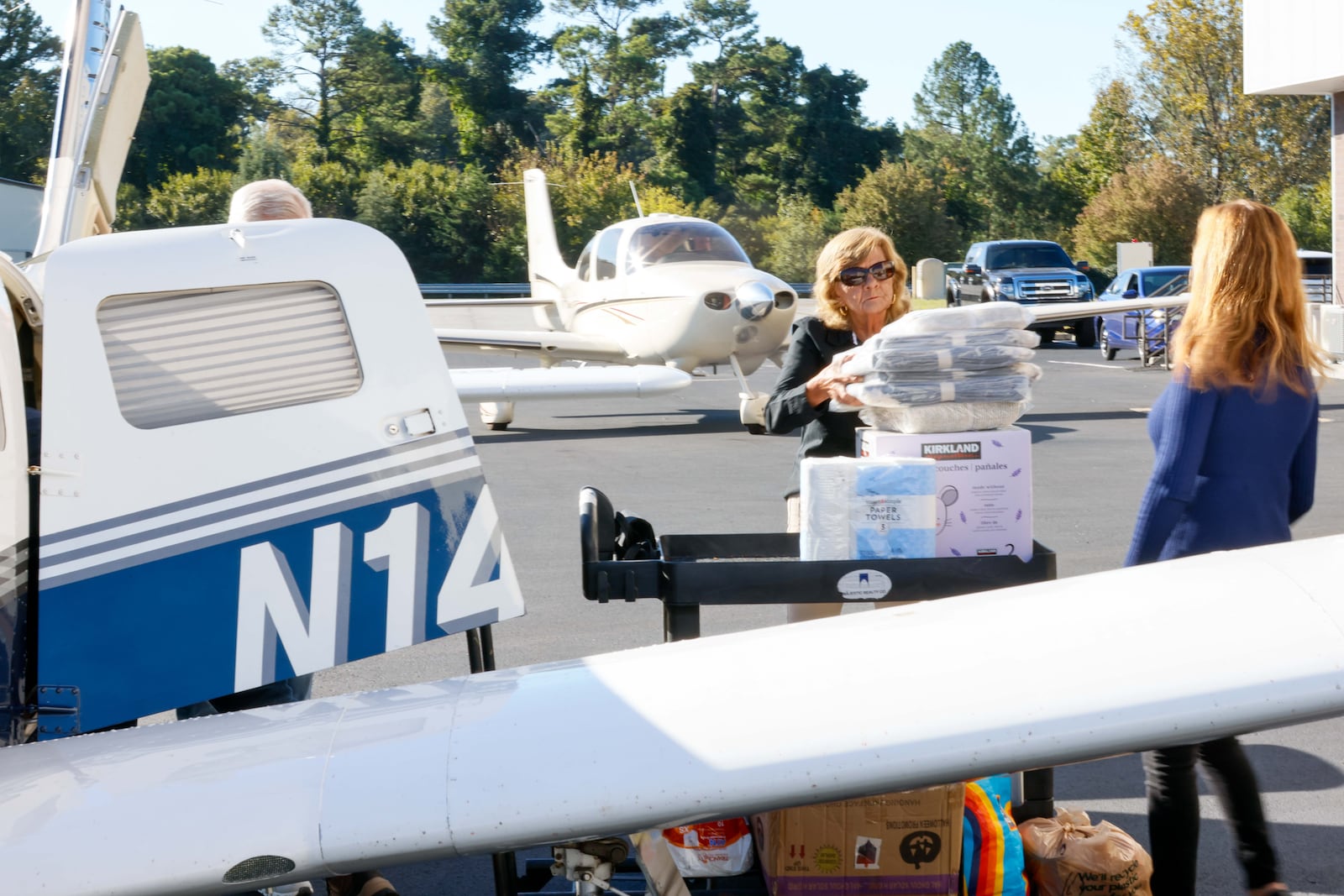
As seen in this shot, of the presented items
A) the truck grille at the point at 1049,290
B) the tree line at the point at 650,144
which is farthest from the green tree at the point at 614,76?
the truck grille at the point at 1049,290

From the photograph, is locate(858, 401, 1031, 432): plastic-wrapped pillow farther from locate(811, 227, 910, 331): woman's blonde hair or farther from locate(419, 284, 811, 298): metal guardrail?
locate(419, 284, 811, 298): metal guardrail

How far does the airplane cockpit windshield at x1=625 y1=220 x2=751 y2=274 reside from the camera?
15.1 meters

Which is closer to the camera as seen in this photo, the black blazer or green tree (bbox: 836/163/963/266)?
the black blazer

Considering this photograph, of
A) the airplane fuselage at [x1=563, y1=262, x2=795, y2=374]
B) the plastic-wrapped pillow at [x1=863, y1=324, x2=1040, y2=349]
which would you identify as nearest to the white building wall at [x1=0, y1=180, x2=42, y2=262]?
the airplane fuselage at [x1=563, y1=262, x2=795, y2=374]

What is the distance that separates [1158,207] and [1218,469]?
4384cm

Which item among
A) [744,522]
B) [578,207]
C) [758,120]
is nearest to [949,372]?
[744,522]

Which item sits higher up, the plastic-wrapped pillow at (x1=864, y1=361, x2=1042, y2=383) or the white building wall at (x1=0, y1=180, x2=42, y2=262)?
the white building wall at (x1=0, y1=180, x2=42, y2=262)

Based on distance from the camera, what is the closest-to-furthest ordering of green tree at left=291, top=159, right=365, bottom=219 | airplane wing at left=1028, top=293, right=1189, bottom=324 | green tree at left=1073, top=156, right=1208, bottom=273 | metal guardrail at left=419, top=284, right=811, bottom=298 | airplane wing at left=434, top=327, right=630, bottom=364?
airplane wing at left=1028, top=293, right=1189, bottom=324
airplane wing at left=434, top=327, right=630, bottom=364
metal guardrail at left=419, top=284, right=811, bottom=298
green tree at left=1073, top=156, right=1208, bottom=273
green tree at left=291, top=159, right=365, bottom=219

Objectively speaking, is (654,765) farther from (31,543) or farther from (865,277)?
(865,277)

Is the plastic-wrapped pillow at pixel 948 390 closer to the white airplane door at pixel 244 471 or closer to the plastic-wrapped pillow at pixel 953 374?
the plastic-wrapped pillow at pixel 953 374

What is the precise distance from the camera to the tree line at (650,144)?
4350 cm

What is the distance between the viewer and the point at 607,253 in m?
15.8

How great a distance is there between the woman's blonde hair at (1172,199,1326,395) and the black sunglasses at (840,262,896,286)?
0.96m

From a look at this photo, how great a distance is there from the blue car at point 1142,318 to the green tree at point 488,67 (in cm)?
5495
